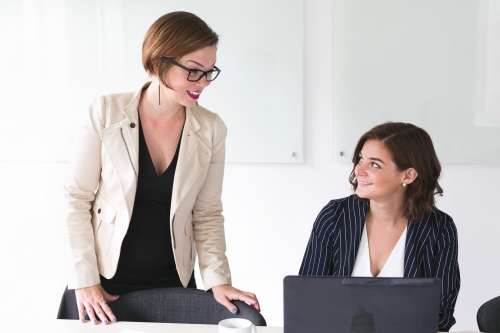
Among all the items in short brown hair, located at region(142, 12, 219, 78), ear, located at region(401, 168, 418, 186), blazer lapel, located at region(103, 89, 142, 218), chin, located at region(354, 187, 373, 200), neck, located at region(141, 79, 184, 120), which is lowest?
chin, located at region(354, 187, 373, 200)

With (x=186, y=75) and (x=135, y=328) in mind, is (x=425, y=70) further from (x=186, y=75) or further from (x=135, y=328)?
(x=135, y=328)

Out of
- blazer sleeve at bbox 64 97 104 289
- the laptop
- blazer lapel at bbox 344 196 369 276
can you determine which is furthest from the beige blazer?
the laptop

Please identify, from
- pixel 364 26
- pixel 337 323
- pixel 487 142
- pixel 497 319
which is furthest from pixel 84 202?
pixel 487 142

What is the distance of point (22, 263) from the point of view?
324 cm

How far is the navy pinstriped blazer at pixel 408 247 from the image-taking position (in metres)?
1.86

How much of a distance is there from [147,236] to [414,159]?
89cm

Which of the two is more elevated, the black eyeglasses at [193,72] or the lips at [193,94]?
the black eyeglasses at [193,72]

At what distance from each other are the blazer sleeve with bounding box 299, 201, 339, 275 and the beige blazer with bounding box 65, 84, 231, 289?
0.94 ft

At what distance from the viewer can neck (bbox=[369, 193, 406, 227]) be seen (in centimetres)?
196

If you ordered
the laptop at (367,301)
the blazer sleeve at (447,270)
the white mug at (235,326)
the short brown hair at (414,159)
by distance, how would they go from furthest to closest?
the short brown hair at (414,159) → the blazer sleeve at (447,270) → the white mug at (235,326) → the laptop at (367,301)

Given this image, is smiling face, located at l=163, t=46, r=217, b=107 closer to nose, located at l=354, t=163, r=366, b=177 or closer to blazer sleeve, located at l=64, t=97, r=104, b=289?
blazer sleeve, located at l=64, t=97, r=104, b=289

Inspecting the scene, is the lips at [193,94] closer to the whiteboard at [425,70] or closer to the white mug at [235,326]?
the white mug at [235,326]

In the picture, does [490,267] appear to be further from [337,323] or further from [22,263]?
[22,263]

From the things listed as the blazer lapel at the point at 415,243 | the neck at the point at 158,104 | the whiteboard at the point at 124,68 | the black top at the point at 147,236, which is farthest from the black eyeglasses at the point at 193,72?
the whiteboard at the point at 124,68
